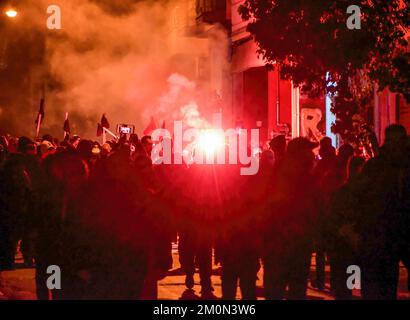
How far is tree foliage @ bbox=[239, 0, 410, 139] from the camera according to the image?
39.7 ft

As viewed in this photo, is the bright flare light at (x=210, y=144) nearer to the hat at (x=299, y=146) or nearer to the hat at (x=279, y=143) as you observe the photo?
the hat at (x=279, y=143)

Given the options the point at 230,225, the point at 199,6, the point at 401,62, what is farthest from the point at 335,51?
the point at 199,6

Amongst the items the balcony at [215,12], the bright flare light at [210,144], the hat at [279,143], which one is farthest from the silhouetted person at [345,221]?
the balcony at [215,12]

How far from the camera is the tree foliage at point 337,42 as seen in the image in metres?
12.1

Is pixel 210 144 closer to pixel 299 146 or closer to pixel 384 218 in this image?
pixel 299 146

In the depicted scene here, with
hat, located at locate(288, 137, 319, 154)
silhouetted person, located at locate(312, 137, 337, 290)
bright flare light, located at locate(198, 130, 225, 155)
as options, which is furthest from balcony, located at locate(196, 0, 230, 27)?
hat, located at locate(288, 137, 319, 154)

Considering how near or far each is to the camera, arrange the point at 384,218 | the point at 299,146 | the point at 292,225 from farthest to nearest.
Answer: the point at 299,146
the point at 292,225
the point at 384,218

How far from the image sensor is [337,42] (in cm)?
1238

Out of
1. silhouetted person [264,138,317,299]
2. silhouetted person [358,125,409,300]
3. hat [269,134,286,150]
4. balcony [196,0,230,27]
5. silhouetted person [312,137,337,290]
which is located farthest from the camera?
balcony [196,0,230,27]

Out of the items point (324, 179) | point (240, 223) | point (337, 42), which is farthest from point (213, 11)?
point (240, 223)

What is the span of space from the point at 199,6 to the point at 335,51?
72.9 feet

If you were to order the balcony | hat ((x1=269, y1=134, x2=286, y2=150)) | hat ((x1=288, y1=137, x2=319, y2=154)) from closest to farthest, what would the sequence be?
hat ((x1=288, y1=137, x2=319, y2=154)) → hat ((x1=269, y1=134, x2=286, y2=150)) → the balcony

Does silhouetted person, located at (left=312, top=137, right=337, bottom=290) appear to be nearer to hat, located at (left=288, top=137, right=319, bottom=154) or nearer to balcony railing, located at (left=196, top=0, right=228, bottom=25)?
hat, located at (left=288, top=137, right=319, bottom=154)

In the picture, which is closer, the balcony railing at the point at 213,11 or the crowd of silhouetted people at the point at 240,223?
the crowd of silhouetted people at the point at 240,223
